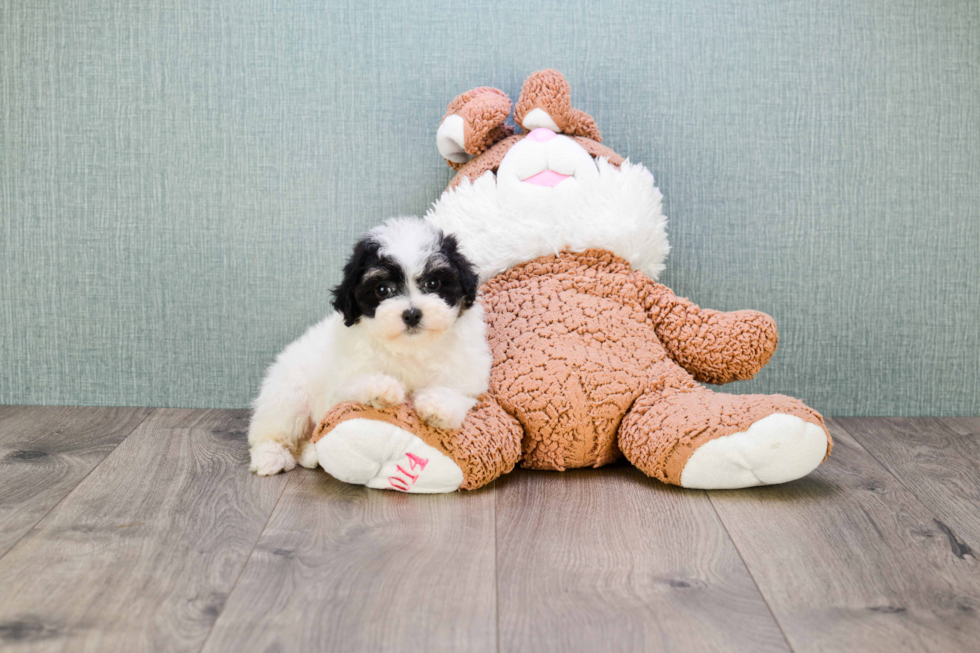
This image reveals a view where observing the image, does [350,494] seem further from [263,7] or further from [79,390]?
[263,7]

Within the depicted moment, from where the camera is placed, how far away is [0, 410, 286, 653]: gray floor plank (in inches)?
41.0

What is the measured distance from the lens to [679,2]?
206cm

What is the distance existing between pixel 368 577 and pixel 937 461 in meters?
1.36

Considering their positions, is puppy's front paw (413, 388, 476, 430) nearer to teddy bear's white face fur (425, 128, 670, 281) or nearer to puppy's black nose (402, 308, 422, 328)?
puppy's black nose (402, 308, 422, 328)

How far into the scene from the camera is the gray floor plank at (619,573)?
104 centimetres

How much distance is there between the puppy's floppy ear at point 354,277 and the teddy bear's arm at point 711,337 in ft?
2.30

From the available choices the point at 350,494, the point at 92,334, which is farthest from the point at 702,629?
the point at 92,334

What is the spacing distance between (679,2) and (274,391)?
4.65ft

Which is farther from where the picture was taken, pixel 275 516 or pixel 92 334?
pixel 92 334

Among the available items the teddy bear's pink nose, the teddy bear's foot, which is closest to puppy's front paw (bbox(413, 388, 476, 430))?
the teddy bear's foot

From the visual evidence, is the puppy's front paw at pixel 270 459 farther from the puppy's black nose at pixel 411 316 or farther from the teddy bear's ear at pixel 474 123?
the teddy bear's ear at pixel 474 123

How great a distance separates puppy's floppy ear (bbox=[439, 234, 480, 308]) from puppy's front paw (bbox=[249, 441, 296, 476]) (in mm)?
537

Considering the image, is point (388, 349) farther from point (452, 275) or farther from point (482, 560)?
point (482, 560)

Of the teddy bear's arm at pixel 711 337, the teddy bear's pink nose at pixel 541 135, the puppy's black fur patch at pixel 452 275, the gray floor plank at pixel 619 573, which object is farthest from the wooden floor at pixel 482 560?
the teddy bear's pink nose at pixel 541 135
